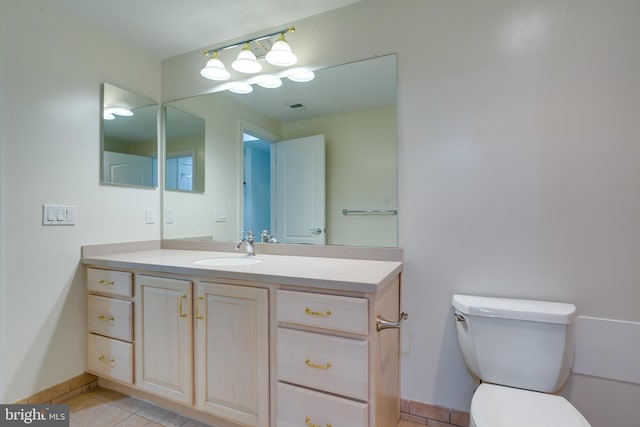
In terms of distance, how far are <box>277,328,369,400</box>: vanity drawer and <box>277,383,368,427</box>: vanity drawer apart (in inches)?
1.2

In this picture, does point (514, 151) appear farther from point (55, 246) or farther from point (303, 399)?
point (55, 246)

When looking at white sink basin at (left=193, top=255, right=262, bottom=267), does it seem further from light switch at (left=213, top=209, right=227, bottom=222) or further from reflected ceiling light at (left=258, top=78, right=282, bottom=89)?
reflected ceiling light at (left=258, top=78, right=282, bottom=89)

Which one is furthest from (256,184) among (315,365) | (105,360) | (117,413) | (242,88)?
(117,413)

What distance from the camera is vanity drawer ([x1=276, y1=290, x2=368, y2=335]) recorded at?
1131 millimetres

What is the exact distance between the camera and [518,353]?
1.21 m

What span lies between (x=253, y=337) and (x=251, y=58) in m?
1.56

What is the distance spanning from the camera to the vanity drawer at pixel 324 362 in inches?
44.5

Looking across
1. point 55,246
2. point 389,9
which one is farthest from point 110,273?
point 389,9

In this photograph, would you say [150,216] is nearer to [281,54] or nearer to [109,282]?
[109,282]

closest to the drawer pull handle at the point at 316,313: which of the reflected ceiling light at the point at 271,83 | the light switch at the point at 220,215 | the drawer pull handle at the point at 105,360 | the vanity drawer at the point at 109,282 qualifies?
the vanity drawer at the point at 109,282

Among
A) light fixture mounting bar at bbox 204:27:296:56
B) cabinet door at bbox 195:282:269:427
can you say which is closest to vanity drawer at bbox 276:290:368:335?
cabinet door at bbox 195:282:269:427

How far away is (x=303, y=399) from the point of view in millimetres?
1226

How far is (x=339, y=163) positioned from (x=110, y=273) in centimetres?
143

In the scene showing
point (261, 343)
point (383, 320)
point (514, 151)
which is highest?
point (514, 151)
